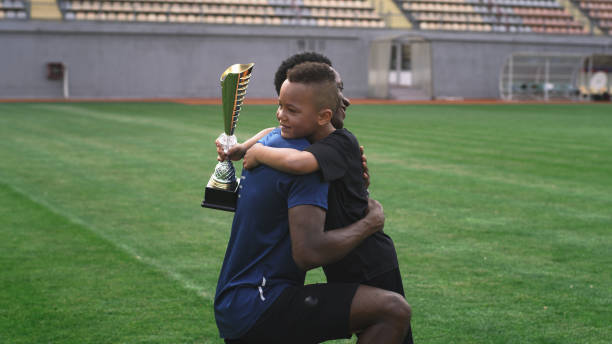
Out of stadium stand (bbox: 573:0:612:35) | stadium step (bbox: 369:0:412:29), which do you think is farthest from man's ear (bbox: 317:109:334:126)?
stadium stand (bbox: 573:0:612:35)

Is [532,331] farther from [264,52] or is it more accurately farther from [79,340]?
[264,52]

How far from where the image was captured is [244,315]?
2770 mm

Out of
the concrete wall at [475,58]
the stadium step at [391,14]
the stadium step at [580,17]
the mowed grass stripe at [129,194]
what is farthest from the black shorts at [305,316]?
the stadium step at [580,17]

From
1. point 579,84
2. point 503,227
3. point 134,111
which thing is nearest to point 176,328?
point 503,227

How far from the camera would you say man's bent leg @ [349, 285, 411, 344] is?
2.74 m

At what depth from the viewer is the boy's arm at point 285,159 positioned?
2.62 meters

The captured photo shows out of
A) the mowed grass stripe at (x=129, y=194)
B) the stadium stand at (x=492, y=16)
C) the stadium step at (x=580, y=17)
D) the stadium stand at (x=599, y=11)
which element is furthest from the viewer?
the stadium stand at (x=599, y=11)

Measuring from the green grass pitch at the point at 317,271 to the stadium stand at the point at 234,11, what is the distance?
24345 millimetres

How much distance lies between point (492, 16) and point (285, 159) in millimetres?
45149

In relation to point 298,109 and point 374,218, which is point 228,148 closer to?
point 298,109

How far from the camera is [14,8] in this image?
37000mm

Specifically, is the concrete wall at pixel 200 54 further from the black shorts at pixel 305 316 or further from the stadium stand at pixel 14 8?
the black shorts at pixel 305 316

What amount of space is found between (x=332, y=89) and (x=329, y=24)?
3999 centimetres

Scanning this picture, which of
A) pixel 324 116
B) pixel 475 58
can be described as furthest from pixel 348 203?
pixel 475 58
